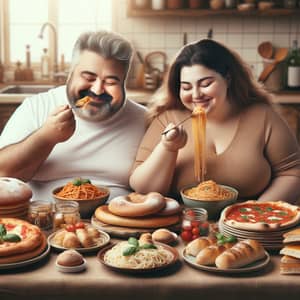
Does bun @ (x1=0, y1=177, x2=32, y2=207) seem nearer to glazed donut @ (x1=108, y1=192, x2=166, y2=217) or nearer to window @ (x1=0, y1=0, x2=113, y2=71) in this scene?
glazed donut @ (x1=108, y1=192, x2=166, y2=217)

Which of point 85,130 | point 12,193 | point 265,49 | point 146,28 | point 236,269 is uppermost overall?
point 146,28

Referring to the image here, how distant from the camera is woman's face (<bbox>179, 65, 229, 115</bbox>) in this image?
2.29 m

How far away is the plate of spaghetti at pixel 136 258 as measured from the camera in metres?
1.60

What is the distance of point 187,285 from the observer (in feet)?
5.15

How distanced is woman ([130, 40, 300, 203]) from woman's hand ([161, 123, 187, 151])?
0.22ft

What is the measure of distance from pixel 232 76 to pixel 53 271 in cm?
115

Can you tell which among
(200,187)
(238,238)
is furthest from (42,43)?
(238,238)

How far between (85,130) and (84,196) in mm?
523

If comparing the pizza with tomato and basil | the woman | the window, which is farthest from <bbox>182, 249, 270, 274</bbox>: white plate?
the window

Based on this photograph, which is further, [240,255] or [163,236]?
[163,236]

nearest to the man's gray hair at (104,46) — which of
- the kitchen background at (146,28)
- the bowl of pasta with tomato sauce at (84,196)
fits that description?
the bowl of pasta with tomato sauce at (84,196)

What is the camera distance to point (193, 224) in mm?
1879

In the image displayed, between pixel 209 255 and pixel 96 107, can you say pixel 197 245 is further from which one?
pixel 96 107

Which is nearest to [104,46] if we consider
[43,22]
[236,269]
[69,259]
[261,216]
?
[261,216]
